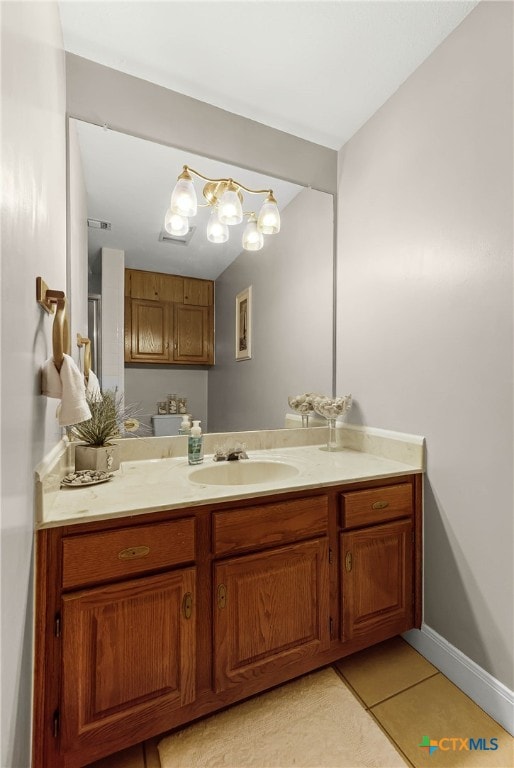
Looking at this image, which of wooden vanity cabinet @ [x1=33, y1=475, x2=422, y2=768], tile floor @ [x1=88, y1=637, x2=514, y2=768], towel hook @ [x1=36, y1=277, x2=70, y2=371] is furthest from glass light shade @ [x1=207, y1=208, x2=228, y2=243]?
tile floor @ [x1=88, y1=637, x2=514, y2=768]

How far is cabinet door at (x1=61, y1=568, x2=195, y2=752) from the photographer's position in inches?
37.3

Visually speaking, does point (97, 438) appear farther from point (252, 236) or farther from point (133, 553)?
point (252, 236)

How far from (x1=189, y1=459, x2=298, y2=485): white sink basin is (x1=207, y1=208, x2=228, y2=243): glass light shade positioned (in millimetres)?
1084

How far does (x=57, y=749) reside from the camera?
929 mm

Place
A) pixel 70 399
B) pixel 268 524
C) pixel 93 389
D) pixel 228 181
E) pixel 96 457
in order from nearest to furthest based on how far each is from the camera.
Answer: pixel 70 399 < pixel 268 524 < pixel 96 457 < pixel 93 389 < pixel 228 181

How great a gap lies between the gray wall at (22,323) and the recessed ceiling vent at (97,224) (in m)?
0.42

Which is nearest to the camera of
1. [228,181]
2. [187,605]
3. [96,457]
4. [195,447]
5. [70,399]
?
[70,399]

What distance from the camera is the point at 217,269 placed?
1.77 metres

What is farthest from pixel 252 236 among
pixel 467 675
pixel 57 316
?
pixel 467 675

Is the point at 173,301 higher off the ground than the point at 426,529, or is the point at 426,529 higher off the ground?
the point at 173,301

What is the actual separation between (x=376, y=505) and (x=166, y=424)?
969mm

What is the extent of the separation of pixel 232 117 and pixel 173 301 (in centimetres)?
99

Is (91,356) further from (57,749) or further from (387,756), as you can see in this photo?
(387,756)

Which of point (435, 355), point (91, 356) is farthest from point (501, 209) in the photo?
point (91, 356)
